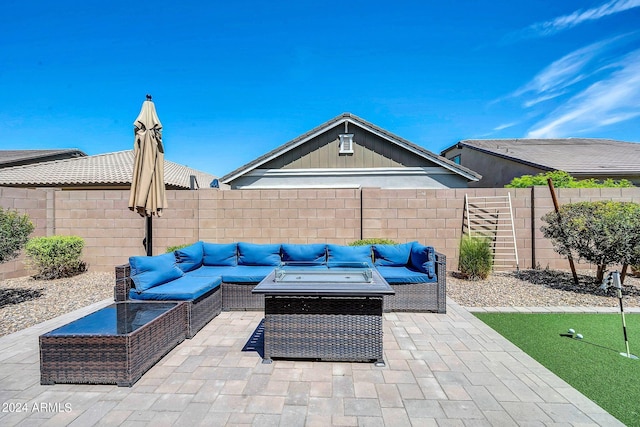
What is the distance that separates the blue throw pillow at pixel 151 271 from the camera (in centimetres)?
381

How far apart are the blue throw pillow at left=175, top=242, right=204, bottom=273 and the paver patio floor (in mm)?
1718

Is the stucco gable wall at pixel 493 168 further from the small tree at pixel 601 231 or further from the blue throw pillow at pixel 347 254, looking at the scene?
the blue throw pillow at pixel 347 254

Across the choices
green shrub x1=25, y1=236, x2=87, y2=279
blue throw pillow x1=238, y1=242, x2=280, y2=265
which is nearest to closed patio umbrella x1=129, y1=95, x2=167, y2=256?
blue throw pillow x1=238, y1=242, x2=280, y2=265

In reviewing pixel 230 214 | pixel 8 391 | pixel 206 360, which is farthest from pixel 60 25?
pixel 206 360

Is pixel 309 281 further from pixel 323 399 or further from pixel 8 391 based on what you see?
pixel 8 391

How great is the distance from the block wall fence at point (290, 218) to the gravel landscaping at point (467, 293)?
0.78 metres

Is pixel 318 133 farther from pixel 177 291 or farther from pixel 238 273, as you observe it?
pixel 177 291

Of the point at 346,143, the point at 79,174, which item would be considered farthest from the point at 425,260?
the point at 79,174

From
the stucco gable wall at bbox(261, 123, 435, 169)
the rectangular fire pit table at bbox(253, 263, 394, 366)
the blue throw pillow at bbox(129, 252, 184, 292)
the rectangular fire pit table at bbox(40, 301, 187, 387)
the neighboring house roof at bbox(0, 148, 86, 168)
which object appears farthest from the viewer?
the neighboring house roof at bbox(0, 148, 86, 168)

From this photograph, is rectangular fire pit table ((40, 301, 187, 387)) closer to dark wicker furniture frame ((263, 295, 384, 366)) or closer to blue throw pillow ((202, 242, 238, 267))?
dark wicker furniture frame ((263, 295, 384, 366))

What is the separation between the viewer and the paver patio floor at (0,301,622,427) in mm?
2107

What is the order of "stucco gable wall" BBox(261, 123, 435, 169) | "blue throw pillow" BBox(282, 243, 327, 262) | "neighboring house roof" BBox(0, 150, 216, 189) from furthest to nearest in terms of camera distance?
"neighboring house roof" BBox(0, 150, 216, 189)
"stucco gable wall" BBox(261, 123, 435, 169)
"blue throw pillow" BBox(282, 243, 327, 262)

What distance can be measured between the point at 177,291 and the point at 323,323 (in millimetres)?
1949

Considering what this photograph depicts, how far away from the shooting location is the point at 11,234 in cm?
485
